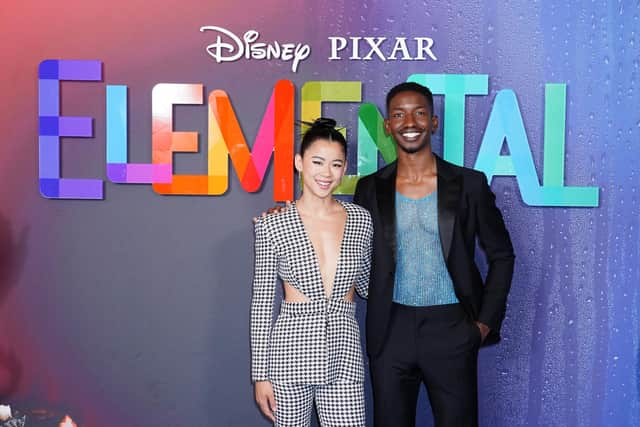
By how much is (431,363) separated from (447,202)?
Result: 696mm

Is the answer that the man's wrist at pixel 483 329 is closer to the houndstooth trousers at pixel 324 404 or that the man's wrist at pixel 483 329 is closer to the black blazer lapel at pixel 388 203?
the black blazer lapel at pixel 388 203

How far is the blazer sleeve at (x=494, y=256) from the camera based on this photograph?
284 centimetres

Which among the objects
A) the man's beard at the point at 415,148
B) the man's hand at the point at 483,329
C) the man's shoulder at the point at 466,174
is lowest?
the man's hand at the point at 483,329

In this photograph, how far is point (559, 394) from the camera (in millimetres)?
3477

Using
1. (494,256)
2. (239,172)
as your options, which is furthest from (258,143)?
(494,256)

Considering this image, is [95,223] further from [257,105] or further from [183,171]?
[257,105]

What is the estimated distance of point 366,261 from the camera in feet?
9.06

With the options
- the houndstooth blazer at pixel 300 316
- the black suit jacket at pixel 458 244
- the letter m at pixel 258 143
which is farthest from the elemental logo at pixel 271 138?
the houndstooth blazer at pixel 300 316

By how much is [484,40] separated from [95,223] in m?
2.34

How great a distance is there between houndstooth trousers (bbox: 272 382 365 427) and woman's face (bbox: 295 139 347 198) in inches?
30.3

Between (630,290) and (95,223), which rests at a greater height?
(95,223)

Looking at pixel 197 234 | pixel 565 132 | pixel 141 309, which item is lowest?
pixel 141 309

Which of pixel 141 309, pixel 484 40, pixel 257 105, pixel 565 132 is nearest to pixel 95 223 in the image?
pixel 141 309

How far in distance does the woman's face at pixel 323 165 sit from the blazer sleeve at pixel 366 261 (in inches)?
9.6
